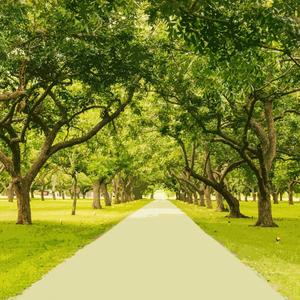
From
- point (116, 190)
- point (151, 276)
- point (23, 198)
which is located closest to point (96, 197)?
point (116, 190)

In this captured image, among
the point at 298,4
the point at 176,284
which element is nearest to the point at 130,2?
the point at 298,4

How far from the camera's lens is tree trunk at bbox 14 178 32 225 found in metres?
25.7

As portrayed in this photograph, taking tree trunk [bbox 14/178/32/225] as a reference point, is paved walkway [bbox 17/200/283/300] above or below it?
below

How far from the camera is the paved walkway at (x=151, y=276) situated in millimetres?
7867

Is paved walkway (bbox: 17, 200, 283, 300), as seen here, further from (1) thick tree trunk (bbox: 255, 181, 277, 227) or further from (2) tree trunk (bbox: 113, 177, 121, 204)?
(2) tree trunk (bbox: 113, 177, 121, 204)

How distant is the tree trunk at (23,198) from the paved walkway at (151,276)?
→ 38.5 feet

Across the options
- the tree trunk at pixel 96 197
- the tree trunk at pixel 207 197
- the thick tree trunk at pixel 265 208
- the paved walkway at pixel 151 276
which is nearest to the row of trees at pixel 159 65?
the thick tree trunk at pixel 265 208

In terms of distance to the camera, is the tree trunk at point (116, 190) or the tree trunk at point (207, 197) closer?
the tree trunk at point (207, 197)

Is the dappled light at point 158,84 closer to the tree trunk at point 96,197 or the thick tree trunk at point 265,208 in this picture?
the thick tree trunk at point 265,208

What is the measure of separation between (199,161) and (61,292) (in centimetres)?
4573

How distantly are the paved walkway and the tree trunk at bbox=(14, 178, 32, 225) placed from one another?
11741 mm

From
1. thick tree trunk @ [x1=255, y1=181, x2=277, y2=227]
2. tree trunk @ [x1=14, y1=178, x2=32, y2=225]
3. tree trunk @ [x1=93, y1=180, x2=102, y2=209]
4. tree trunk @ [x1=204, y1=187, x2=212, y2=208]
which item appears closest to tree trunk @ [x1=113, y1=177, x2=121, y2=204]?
tree trunk @ [x1=204, y1=187, x2=212, y2=208]

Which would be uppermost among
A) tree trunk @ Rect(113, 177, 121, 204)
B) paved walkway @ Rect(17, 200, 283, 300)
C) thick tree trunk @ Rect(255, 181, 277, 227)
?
tree trunk @ Rect(113, 177, 121, 204)

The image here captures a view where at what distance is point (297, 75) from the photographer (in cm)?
1717
